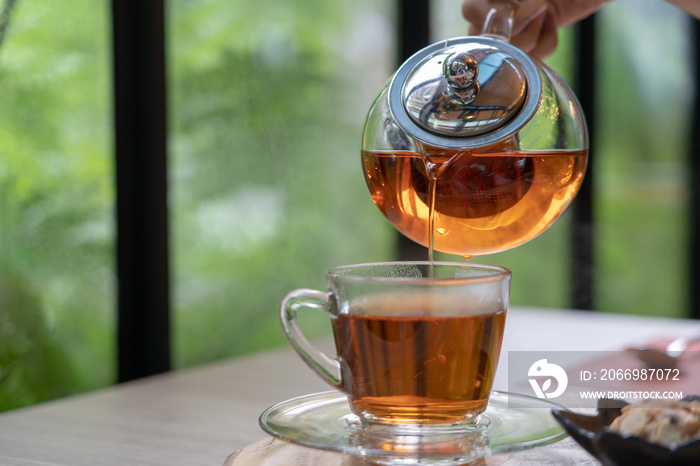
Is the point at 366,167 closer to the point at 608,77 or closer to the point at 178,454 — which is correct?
the point at 178,454

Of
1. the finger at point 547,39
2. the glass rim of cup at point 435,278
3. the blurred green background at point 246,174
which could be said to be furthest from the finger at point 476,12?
the blurred green background at point 246,174

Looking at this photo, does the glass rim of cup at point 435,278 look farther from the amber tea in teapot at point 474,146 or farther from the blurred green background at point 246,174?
the blurred green background at point 246,174

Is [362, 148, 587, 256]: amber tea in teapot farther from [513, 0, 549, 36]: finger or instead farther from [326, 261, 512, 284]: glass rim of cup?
[513, 0, 549, 36]: finger

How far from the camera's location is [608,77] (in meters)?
2.64

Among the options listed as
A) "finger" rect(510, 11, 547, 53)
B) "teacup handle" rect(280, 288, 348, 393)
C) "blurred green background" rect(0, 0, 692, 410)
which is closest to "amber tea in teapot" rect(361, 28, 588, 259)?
"teacup handle" rect(280, 288, 348, 393)

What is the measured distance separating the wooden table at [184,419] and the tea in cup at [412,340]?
5 centimetres

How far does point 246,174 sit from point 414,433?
148cm

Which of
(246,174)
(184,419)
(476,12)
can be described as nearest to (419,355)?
(184,419)

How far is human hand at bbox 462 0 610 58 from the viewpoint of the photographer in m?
0.78

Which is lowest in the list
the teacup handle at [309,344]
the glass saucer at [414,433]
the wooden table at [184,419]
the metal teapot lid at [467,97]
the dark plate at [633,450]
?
the wooden table at [184,419]

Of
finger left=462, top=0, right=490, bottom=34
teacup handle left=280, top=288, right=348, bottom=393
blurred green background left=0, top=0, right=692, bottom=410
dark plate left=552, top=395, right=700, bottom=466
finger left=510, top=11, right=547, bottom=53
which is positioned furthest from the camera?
blurred green background left=0, top=0, right=692, bottom=410

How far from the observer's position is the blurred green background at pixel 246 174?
138 cm

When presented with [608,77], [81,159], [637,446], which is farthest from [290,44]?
[637,446]

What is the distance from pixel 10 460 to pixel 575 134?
0.48 meters
